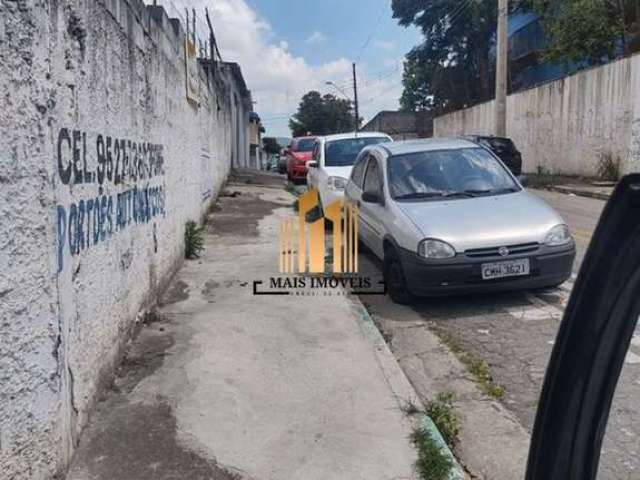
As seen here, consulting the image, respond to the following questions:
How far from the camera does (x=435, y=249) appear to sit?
5535mm

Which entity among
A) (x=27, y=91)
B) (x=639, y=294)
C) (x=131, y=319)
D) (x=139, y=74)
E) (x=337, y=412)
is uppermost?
Answer: (x=139, y=74)

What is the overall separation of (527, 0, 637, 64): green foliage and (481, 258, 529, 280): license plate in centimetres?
1859

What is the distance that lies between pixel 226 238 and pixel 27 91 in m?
7.56

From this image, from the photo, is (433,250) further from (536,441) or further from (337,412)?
(536,441)

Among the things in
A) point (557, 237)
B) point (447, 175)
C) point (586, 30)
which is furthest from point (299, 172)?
point (557, 237)

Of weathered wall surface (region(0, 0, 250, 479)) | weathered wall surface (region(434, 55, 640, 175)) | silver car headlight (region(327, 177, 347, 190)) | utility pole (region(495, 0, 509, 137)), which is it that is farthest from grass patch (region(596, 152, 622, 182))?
weathered wall surface (region(0, 0, 250, 479))

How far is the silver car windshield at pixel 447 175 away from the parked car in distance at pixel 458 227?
0.01m

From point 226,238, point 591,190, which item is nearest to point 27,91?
point 226,238

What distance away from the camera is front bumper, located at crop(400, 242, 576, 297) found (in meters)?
5.49

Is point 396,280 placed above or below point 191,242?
below

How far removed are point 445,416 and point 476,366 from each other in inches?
41.4

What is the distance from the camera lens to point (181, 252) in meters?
7.62

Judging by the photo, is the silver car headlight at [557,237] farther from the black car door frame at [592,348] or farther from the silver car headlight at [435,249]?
the black car door frame at [592,348]

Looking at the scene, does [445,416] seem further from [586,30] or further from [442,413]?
[586,30]
